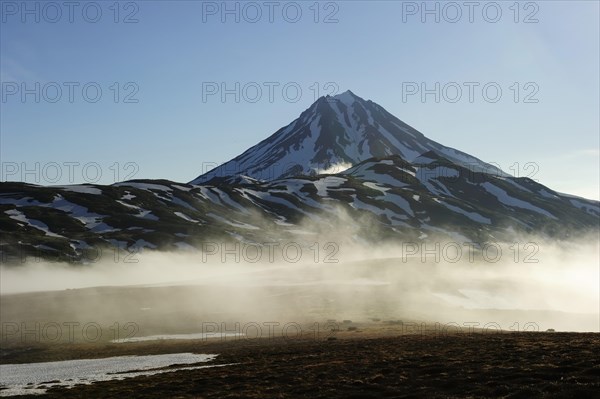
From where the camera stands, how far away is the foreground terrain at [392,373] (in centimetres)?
2359

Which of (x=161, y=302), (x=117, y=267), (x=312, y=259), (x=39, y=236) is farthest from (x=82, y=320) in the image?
(x=312, y=259)

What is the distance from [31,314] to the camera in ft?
269

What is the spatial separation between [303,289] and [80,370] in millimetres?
68235

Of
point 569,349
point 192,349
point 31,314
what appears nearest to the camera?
point 569,349

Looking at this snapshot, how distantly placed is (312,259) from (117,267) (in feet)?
205

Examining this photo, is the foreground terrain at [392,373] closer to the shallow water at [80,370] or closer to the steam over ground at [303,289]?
the shallow water at [80,370]

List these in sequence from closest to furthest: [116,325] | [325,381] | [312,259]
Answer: [325,381] → [116,325] → [312,259]

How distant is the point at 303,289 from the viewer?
107938 mm

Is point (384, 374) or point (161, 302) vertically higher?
point (384, 374)

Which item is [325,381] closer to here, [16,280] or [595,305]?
[595,305]

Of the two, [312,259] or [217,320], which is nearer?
[217,320]

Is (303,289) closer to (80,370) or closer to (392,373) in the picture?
(80,370)

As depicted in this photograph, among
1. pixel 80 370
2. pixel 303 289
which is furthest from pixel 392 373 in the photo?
pixel 303 289

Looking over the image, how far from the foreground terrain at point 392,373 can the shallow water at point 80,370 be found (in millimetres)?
2774
